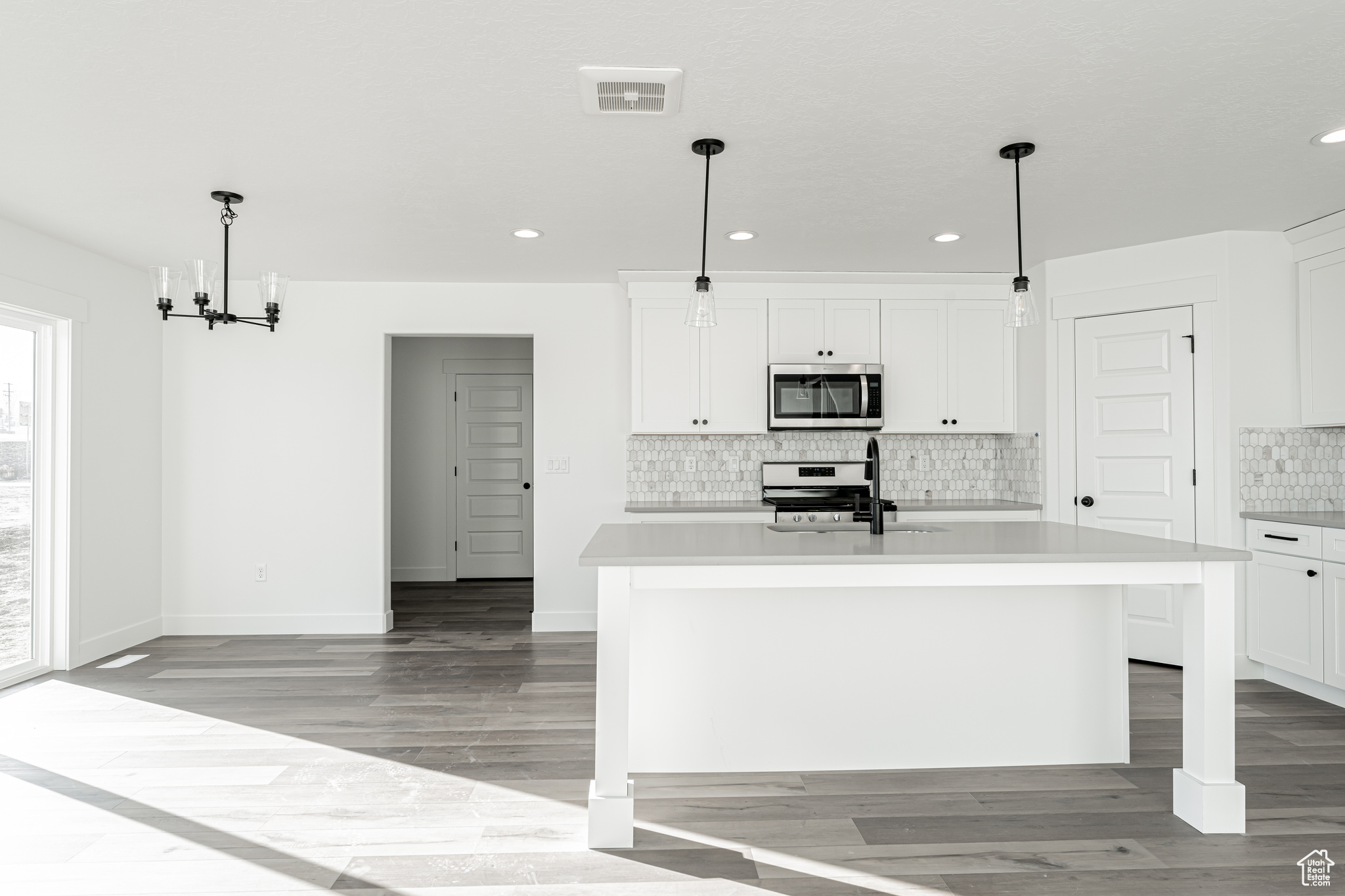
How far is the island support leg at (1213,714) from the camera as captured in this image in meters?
2.36

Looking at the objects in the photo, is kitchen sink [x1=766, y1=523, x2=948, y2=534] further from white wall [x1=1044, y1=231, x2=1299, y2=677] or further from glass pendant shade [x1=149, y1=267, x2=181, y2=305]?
glass pendant shade [x1=149, y1=267, x2=181, y2=305]

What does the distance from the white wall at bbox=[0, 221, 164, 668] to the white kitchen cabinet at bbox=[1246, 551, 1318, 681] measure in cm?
609

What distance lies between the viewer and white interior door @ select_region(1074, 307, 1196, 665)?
13.8 ft

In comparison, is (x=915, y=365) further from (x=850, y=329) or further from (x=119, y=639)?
(x=119, y=639)

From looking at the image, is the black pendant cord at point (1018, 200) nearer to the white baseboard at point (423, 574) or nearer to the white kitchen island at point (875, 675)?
the white kitchen island at point (875, 675)

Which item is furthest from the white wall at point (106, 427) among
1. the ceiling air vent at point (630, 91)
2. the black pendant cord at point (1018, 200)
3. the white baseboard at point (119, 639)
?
the ceiling air vent at point (630, 91)

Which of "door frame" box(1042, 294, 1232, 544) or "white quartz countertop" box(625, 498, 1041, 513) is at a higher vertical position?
"door frame" box(1042, 294, 1232, 544)

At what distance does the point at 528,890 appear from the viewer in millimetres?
2045

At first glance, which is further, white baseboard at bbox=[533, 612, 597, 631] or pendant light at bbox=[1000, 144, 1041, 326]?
white baseboard at bbox=[533, 612, 597, 631]

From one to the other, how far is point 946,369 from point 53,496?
5119mm

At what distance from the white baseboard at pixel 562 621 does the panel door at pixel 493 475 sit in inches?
91.0

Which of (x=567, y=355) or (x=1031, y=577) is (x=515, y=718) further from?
(x=567, y=355)

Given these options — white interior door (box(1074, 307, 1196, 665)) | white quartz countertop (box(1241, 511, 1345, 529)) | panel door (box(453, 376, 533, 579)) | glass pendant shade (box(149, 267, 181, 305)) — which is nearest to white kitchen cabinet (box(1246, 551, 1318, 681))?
white quartz countertop (box(1241, 511, 1345, 529))

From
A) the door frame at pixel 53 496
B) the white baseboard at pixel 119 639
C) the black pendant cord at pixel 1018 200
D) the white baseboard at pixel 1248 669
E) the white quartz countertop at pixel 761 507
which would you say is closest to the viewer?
the black pendant cord at pixel 1018 200
